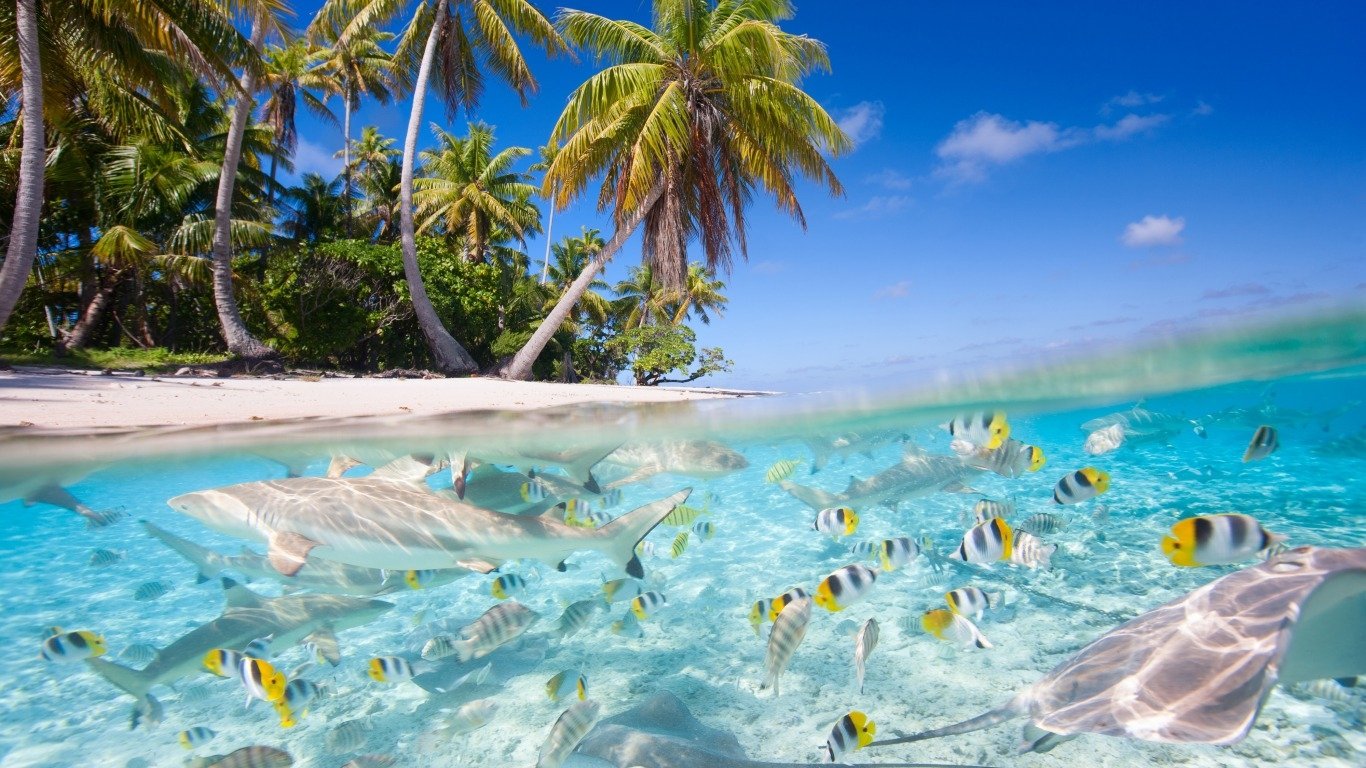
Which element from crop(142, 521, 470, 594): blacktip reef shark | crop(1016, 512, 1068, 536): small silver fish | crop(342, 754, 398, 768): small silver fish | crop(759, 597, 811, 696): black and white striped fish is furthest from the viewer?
crop(1016, 512, 1068, 536): small silver fish

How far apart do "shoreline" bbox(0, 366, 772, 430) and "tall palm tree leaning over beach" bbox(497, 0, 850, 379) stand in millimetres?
5810

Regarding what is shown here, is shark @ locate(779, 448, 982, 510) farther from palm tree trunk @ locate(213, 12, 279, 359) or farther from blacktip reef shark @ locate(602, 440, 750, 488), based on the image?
palm tree trunk @ locate(213, 12, 279, 359)

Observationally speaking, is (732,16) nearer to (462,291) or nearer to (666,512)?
(462,291)

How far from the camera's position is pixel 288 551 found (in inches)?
172

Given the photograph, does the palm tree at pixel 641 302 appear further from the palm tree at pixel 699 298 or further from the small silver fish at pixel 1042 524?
the small silver fish at pixel 1042 524

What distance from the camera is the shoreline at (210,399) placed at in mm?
7105

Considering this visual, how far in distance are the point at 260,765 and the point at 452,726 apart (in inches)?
51.5

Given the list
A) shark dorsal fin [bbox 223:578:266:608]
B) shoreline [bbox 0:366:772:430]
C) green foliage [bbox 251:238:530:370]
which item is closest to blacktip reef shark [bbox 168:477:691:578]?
shark dorsal fin [bbox 223:578:266:608]

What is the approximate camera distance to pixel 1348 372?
16.3 metres

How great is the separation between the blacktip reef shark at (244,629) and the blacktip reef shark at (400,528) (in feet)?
2.05

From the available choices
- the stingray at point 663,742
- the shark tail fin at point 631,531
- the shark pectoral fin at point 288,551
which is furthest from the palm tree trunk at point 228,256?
the stingray at point 663,742

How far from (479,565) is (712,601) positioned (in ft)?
13.7

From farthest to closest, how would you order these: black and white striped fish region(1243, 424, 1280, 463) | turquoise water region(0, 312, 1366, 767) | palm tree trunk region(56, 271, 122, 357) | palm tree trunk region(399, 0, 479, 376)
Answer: palm tree trunk region(399, 0, 479, 376), palm tree trunk region(56, 271, 122, 357), black and white striped fish region(1243, 424, 1280, 463), turquoise water region(0, 312, 1366, 767)

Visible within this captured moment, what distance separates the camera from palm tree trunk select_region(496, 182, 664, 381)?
54.2 feet
